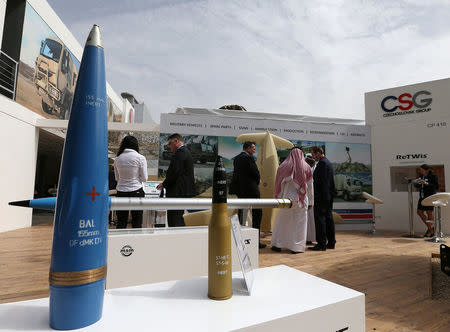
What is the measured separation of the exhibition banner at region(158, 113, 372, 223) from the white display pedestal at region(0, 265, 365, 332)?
15.0 feet

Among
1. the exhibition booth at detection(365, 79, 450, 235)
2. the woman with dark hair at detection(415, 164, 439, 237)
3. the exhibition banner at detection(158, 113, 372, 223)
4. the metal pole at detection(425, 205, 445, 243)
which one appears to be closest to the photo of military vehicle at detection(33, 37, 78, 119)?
the exhibition banner at detection(158, 113, 372, 223)

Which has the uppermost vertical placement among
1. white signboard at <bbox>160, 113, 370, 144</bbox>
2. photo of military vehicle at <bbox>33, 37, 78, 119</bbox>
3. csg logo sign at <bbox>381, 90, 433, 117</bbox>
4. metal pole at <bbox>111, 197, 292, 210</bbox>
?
photo of military vehicle at <bbox>33, 37, 78, 119</bbox>

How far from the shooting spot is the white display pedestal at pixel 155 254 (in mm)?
1209

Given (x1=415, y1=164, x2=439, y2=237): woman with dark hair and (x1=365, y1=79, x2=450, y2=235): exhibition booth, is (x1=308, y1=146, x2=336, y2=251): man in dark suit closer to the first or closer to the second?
(x1=415, y1=164, x2=439, y2=237): woman with dark hair

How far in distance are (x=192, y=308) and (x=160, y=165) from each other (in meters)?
4.76

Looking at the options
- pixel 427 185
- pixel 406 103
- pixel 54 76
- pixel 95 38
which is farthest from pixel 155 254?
pixel 54 76

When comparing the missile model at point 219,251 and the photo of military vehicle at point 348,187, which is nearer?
the missile model at point 219,251

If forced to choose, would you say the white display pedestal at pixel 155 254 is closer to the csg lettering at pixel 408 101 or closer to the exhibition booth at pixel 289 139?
the exhibition booth at pixel 289 139

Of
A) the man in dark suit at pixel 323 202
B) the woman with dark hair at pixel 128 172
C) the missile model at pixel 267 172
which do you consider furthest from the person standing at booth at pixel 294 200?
the woman with dark hair at pixel 128 172

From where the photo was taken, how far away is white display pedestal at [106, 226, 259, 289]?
3.97 ft

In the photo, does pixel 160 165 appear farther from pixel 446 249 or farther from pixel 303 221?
pixel 446 249

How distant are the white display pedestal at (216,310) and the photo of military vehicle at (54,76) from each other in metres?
5.80

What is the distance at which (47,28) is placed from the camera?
5809mm

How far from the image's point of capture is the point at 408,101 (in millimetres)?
5734
